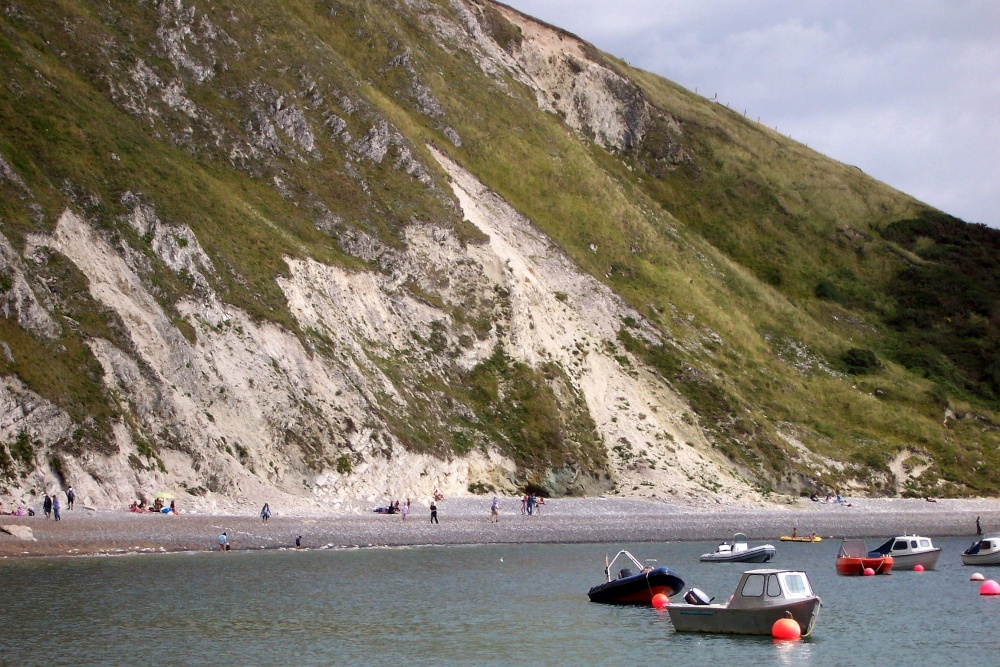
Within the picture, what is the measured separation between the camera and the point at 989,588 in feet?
142

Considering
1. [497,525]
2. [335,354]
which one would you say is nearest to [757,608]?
[497,525]

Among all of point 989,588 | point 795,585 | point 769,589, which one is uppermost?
point 795,585

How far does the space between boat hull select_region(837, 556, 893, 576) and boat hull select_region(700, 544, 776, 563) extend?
3560 mm

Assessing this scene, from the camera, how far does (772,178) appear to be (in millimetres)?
118750

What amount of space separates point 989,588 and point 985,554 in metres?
9.43

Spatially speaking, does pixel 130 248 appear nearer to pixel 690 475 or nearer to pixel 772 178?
pixel 690 475

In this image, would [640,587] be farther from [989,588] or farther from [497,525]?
[497,525]

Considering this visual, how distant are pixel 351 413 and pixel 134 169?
19232mm

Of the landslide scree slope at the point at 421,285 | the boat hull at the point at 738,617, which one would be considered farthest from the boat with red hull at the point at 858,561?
the boat hull at the point at 738,617

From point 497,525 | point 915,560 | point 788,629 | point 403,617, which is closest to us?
point 788,629

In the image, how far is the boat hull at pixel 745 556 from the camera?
52.4 metres

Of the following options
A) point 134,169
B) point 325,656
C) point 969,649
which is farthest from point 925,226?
point 325,656

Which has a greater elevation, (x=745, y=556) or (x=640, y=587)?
(x=745, y=556)

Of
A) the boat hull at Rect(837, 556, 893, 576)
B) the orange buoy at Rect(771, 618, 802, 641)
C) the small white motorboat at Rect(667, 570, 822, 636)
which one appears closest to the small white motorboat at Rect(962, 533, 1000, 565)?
the boat hull at Rect(837, 556, 893, 576)
